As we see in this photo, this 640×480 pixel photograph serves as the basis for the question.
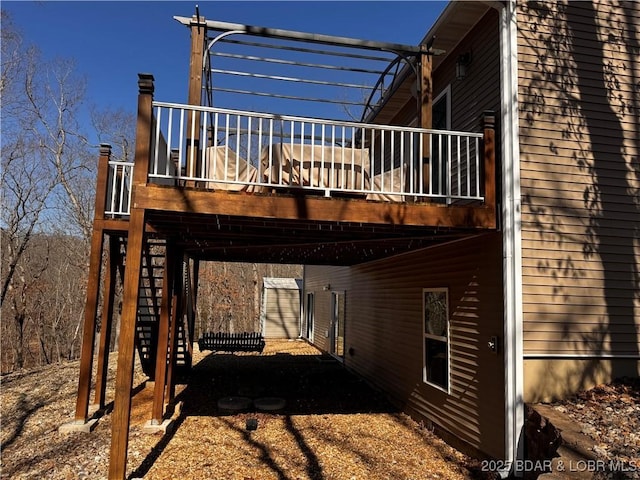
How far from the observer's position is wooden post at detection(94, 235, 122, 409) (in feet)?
21.9

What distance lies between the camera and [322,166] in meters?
4.84

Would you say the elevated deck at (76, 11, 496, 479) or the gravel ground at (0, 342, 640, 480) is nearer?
the elevated deck at (76, 11, 496, 479)

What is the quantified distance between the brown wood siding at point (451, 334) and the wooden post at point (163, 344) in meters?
3.94

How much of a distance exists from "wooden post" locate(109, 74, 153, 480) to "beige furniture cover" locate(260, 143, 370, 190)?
1336 mm

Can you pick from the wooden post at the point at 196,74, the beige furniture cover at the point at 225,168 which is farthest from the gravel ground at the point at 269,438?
the wooden post at the point at 196,74

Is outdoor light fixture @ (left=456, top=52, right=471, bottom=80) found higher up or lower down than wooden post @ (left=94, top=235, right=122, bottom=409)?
higher up

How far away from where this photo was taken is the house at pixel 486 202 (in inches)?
175

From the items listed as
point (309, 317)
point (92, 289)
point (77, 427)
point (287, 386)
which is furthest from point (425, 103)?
point (309, 317)

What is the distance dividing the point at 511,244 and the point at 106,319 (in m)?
5.94

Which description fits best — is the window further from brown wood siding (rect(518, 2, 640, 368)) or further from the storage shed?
the storage shed

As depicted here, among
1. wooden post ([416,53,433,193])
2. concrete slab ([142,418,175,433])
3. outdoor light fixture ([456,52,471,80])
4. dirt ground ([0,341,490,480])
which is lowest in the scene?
dirt ground ([0,341,490,480])

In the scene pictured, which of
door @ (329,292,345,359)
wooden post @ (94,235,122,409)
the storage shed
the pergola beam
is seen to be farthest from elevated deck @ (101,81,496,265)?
the storage shed

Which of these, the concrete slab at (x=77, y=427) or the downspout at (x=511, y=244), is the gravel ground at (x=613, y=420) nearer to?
the downspout at (x=511, y=244)

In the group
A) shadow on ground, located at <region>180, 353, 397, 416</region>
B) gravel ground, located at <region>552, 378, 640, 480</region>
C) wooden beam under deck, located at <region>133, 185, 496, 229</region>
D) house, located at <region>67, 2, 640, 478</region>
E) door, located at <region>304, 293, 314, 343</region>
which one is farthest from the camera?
door, located at <region>304, 293, 314, 343</region>
